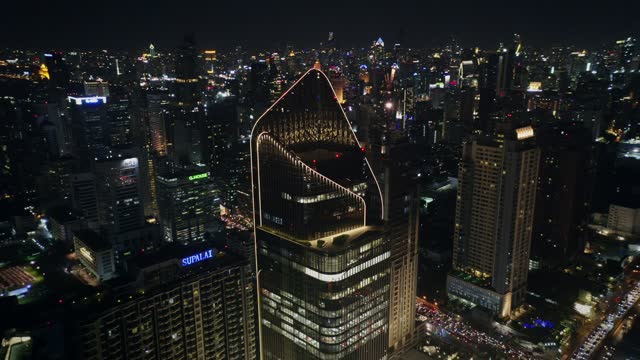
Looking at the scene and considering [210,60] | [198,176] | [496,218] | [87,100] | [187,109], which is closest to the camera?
[496,218]

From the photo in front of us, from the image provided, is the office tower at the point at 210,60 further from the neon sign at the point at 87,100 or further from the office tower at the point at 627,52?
the office tower at the point at 627,52

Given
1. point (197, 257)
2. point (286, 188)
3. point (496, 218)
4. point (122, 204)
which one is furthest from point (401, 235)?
point (122, 204)

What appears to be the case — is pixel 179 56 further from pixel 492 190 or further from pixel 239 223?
pixel 492 190

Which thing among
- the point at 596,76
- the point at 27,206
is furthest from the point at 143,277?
the point at 596,76

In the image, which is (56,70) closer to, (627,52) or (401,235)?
(401,235)

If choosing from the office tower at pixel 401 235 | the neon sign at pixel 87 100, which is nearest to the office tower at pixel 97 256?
the office tower at pixel 401 235

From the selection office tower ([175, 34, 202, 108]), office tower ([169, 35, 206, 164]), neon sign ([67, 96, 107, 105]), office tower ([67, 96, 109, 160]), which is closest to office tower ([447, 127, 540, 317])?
office tower ([169, 35, 206, 164])

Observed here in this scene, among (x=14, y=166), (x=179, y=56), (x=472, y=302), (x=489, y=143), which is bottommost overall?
(x=472, y=302)
